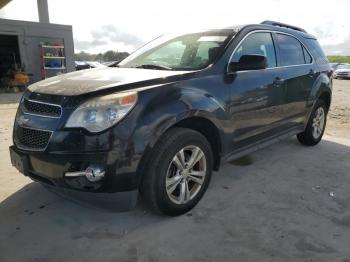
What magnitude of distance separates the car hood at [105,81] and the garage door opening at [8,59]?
45.3ft

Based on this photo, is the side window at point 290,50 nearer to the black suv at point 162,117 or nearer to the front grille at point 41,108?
the black suv at point 162,117

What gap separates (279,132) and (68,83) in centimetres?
269

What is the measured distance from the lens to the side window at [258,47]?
11.9ft

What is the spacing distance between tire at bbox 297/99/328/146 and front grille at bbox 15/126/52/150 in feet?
12.8

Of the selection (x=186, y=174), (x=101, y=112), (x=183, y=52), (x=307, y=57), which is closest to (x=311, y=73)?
(x=307, y=57)

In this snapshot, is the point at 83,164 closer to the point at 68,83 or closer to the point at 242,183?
the point at 68,83

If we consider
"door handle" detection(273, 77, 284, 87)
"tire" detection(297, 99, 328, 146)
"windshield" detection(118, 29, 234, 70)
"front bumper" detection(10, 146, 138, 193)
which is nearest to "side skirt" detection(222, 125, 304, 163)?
"tire" detection(297, 99, 328, 146)

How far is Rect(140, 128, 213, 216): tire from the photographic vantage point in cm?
279

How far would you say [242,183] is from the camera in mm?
3939

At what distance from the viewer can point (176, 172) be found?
3.05m

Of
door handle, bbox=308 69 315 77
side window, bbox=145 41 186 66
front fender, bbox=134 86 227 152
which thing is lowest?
front fender, bbox=134 86 227 152

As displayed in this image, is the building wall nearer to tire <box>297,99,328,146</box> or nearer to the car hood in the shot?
the car hood

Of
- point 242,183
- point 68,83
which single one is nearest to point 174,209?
point 242,183

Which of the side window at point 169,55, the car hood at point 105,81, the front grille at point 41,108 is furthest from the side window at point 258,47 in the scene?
the front grille at point 41,108
